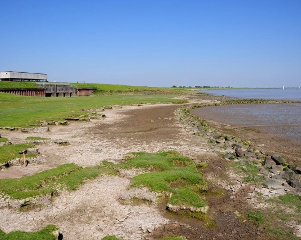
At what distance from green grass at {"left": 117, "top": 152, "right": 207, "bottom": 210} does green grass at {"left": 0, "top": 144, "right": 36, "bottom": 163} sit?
7241 mm

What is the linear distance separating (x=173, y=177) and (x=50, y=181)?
6.53 meters

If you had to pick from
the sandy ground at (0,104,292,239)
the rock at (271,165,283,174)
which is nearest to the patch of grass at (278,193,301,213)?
the sandy ground at (0,104,292,239)

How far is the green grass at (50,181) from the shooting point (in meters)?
12.4

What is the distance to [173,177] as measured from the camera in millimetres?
14484

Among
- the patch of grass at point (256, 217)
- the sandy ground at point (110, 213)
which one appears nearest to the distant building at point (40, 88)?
the sandy ground at point (110, 213)

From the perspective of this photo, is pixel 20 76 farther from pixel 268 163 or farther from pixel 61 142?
pixel 268 163

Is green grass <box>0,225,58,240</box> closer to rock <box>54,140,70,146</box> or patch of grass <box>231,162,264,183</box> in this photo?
patch of grass <box>231,162,264,183</box>

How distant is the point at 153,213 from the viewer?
37.0 ft

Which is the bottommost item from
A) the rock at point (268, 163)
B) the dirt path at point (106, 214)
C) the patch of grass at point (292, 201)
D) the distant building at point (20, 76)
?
the dirt path at point (106, 214)

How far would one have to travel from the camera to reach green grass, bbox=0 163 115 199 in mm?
12367

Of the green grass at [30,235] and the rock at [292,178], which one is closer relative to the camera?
the green grass at [30,235]

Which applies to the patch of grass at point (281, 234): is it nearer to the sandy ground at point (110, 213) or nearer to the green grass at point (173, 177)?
the sandy ground at point (110, 213)

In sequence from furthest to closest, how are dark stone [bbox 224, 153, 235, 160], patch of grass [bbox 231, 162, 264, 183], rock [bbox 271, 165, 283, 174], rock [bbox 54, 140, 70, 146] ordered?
rock [bbox 54, 140, 70, 146]
dark stone [bbox 224, 153, 235, 160]
rock [bbox 271, 165, 283, 174]
patch of grass [bbox 231, 162, 264, 183]

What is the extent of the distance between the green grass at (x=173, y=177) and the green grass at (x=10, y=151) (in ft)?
23.8
